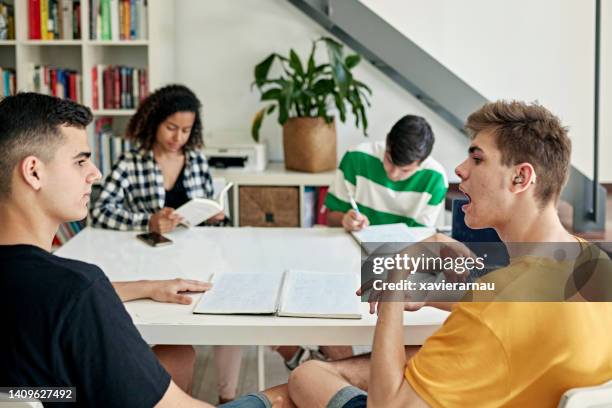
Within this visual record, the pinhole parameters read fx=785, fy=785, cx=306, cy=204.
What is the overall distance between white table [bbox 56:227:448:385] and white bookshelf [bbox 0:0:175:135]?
1649 millimetres

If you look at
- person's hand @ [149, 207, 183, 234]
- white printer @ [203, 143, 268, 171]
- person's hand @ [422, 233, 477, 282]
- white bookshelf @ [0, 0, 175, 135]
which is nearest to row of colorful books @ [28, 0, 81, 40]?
white bookshelf @ [0, 0, 175, 135]

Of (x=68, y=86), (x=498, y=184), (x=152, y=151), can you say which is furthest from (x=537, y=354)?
(x=68, y=86)

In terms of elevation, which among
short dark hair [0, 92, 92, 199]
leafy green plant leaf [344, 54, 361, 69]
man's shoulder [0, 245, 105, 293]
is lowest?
man's shoulder [0, 245, 105, 293]

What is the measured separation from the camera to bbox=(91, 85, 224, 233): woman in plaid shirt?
3.10 m

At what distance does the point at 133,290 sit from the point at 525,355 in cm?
106

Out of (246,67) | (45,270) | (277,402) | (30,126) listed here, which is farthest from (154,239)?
(246,67)

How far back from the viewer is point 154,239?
2.67 meters

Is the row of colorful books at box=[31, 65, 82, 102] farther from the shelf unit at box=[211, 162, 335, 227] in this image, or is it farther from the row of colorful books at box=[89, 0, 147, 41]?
the shelf unit at box=[211, 162, 335, 227]

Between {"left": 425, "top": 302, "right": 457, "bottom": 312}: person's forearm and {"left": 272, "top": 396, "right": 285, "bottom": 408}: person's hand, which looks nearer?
{"left": 272, "top": 396, "right": 285, "bottom": 408}: person's hand

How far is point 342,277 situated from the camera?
2.23 meters

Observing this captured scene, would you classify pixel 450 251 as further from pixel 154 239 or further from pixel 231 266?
pixel 154 239

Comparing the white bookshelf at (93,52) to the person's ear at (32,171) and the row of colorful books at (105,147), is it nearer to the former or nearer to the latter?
the row of colorful books at (105,147)

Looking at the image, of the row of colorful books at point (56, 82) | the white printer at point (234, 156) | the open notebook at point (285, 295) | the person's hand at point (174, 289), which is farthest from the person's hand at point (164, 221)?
the row of colorful books at point (56, 82)

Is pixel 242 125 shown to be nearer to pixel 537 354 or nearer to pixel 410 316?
pixel 410 316
